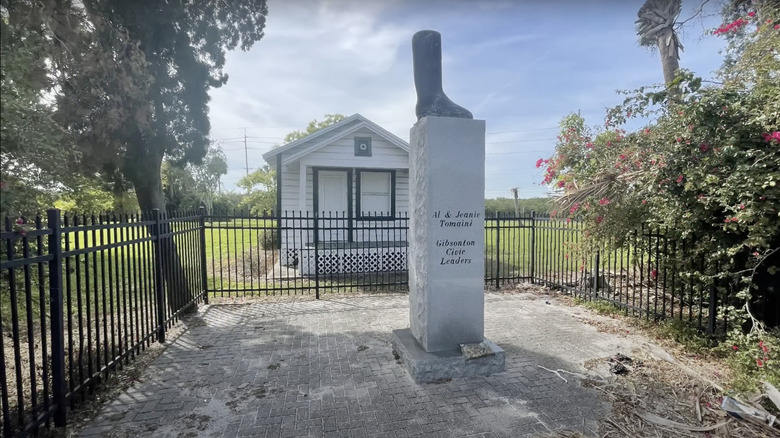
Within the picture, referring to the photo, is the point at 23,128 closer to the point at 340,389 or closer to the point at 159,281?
the point at 159,281

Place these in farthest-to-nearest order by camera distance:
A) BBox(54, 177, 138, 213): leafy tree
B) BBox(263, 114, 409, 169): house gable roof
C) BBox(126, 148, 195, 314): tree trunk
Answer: BBox(263, 114, 409, 169): house gable roof < BBox(54, 177, 138, 213): leafy tree < BBox(126, 148, 195, 314): tree trunk

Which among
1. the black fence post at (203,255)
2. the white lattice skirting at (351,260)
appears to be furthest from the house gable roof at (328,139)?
the black fence post at (203,255)

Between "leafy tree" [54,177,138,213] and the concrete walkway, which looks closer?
the concrete walkway

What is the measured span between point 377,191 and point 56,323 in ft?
30.8

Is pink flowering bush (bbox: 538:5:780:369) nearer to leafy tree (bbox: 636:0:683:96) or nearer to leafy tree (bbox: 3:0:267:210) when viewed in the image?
leafy tree (bbox: 636:0:683:96)

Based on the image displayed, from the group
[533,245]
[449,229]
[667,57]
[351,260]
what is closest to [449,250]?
[449,229]

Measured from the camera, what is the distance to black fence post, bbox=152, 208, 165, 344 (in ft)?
15.9

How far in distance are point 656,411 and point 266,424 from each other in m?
3.39

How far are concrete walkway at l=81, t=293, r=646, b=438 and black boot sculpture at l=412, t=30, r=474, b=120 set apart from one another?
292 cm

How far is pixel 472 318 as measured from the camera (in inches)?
164

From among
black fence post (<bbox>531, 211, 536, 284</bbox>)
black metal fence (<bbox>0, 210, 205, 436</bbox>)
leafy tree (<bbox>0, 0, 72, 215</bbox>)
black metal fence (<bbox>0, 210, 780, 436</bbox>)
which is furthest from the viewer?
black fence post (<bbox>531, 211, 536, 284</bbox>)

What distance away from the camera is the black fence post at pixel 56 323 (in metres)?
3.03

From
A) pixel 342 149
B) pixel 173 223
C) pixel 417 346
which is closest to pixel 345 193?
pixel 342 149

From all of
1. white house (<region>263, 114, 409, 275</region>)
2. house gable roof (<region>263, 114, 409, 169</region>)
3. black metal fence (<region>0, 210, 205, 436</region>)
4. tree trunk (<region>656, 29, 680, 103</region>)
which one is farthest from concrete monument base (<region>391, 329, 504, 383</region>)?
tree trunk (<region>656, 29, 680, 103</region>)
